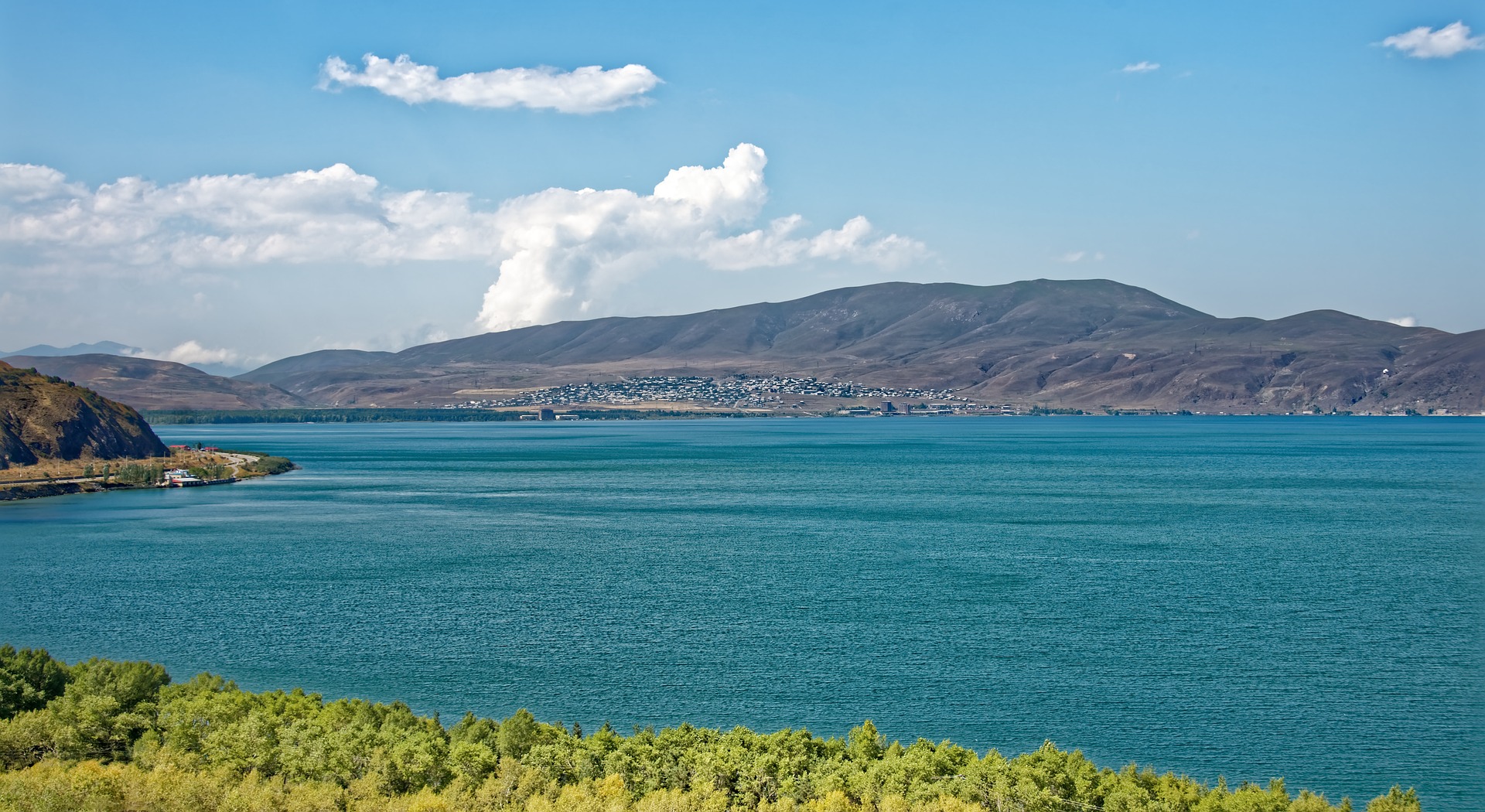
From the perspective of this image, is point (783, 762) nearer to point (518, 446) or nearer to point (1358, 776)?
point (1358, 776)

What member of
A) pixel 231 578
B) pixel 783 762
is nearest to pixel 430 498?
pixel 231 578

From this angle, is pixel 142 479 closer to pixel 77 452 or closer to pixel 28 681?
pixel 77 452

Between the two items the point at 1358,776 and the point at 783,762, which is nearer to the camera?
the point at 783,762

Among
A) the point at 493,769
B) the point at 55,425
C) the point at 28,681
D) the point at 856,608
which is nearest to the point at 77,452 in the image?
the point at 55,425

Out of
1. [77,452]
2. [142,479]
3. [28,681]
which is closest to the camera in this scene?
[28,681]

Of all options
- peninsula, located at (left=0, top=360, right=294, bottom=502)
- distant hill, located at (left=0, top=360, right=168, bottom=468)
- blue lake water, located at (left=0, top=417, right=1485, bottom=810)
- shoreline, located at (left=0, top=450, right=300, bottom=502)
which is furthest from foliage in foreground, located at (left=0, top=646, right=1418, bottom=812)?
distant hill, located at (left=0, top=360, right=168, bottom=468)

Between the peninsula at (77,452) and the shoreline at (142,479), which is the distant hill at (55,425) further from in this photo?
the shoreline at (142,479)
